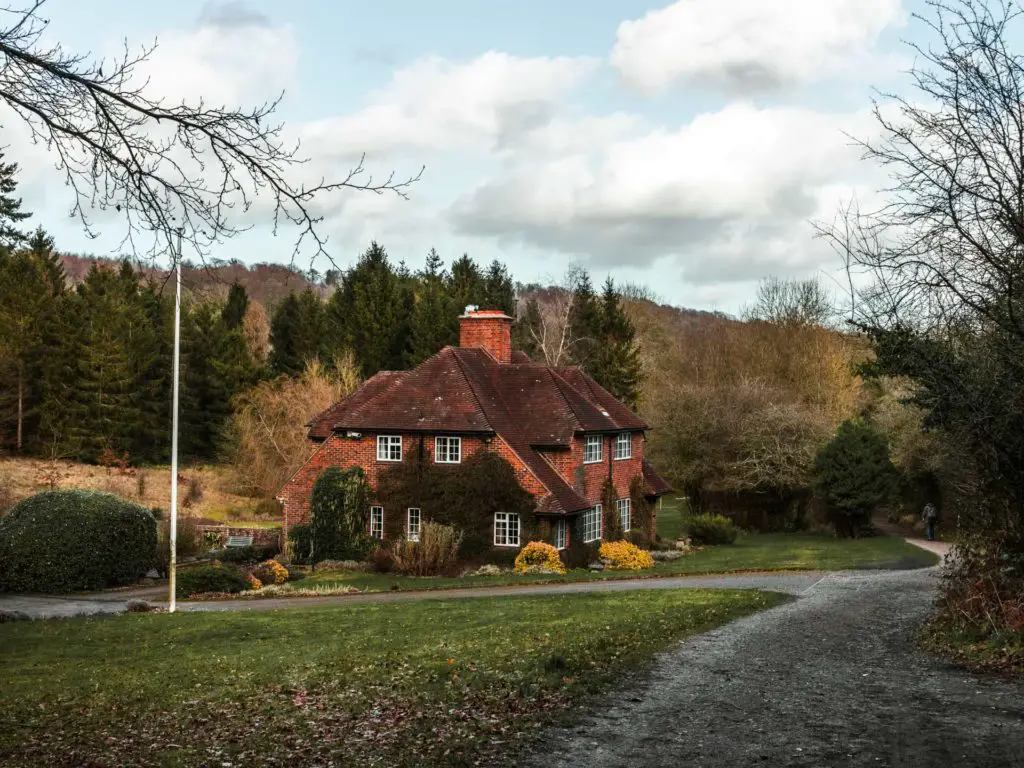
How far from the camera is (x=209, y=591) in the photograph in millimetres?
28234

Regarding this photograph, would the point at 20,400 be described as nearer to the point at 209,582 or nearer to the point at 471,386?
the point at 471,386

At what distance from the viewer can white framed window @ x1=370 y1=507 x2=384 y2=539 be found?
35.4 metres

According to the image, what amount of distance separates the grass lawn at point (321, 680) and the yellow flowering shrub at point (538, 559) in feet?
38.2

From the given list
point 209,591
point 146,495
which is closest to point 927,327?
point 209,591

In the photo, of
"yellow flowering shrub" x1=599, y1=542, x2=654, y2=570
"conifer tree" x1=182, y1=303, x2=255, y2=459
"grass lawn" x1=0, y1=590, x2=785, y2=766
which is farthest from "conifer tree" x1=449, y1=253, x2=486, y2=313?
"grass lawn" x1=0, y1=590, x2=785, y2=766

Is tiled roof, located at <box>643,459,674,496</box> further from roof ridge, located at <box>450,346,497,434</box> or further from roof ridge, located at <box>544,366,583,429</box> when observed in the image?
roof ridge, located at <box>450,346,497,434</box>

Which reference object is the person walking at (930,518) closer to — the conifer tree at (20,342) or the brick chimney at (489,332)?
the brick chimney at (489,332)

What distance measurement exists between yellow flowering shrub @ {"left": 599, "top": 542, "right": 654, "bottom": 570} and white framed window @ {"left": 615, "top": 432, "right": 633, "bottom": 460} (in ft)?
14.9

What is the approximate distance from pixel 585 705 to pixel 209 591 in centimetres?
2025

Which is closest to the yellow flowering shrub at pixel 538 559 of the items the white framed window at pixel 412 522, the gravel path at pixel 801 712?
the white framed window at pixel 412 522

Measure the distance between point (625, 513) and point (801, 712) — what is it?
28.5 m

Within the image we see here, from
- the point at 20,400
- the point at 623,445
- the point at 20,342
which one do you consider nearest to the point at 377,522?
the point at 623,445

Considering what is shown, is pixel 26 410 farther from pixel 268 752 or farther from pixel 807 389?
pixel 268 752

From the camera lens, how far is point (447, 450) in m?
34.7
